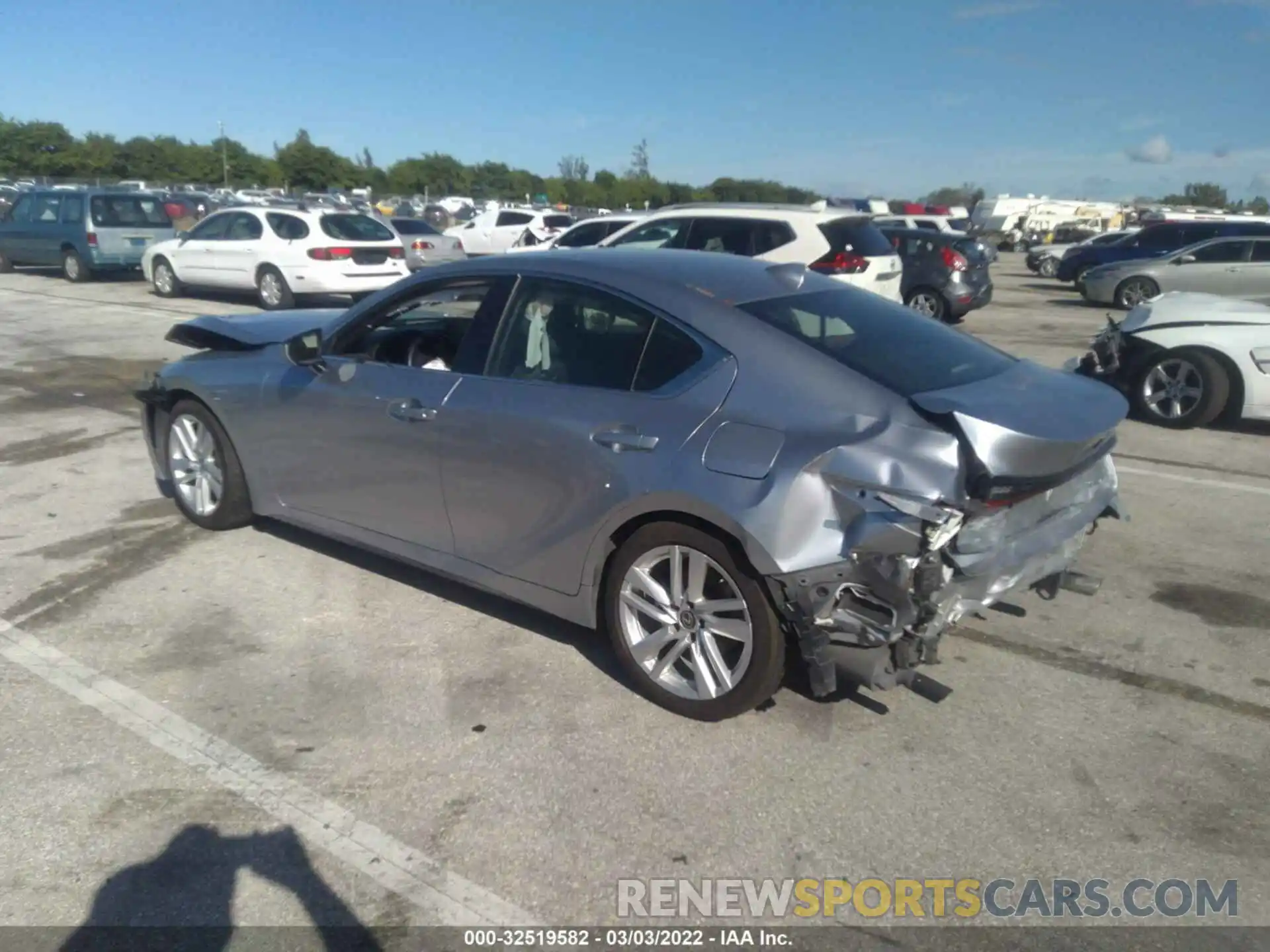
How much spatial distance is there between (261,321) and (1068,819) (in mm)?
4677

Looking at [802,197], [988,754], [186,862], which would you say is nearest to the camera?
[186,862]

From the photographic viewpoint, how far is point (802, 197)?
64.3 meters

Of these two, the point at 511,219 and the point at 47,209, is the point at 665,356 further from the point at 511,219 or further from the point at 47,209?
the point at 511,219

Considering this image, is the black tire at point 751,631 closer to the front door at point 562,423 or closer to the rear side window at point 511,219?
the front door at point 562,423

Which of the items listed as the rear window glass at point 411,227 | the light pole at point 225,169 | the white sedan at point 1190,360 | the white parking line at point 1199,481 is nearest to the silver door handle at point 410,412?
the white parking line at point 1199,481

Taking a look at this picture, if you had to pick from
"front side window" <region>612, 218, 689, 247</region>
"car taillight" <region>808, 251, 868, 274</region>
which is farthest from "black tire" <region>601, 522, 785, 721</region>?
"car taillight" <region>808, 251, 868, 274</region>

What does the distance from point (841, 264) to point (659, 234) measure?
2.06 meters

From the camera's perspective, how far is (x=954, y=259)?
15234 mm

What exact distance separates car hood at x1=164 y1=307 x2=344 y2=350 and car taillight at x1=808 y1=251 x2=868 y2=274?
675 centimetres

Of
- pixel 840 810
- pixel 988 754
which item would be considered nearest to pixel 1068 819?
pixel 988 754

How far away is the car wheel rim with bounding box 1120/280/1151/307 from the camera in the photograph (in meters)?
18.4

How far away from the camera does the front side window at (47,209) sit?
19.1m

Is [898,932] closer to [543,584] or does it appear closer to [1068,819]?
[1068,819]

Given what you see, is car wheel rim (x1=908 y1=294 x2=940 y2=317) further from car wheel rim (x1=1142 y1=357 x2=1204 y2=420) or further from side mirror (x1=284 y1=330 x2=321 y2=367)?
side mirror (x1=284 y1=330 x2=321 y2=367)
